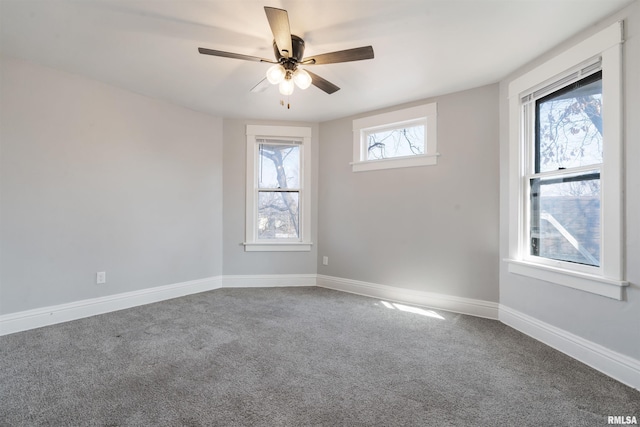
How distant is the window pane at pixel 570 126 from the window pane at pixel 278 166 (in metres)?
2.85

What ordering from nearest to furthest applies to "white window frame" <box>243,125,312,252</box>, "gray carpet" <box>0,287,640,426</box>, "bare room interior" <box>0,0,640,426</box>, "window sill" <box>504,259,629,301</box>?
"gray carpet" <box>0,287,640,426</box>
"bare room interior" <box>0,0,640,426</box>
"window sill" <box>504,259,629,301</box>
"white window frame" <box>243,125,312,252</box>

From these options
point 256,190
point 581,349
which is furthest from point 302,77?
point 581,349

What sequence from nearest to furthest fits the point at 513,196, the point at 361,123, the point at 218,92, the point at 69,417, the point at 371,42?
the point at 69,417
the point at 371,42
the point at 513,196
the point at 218,92
the point at 361,123

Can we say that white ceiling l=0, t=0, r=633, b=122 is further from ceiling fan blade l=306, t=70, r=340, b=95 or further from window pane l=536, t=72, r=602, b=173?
window pane l=536, t=72, r=602, b=173

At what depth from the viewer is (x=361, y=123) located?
387 centimetres

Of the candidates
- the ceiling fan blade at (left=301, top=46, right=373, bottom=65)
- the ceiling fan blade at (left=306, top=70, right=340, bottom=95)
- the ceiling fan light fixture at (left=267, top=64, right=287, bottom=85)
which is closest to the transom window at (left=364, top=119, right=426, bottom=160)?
the ceiling fan blade at (left=306, top=70, right=340, bottom=95)

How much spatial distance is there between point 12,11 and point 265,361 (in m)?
2.98

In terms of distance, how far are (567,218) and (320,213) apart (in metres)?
2.74

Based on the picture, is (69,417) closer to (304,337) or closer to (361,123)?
(304,337)

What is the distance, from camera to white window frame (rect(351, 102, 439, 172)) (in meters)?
3.35

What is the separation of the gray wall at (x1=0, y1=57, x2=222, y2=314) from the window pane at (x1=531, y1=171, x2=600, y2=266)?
3.77m

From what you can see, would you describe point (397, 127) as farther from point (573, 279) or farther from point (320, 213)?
point (573, 279)

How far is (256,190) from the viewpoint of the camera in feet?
13.8

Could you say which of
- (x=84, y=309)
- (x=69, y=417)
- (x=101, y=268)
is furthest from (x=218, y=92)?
(x=69, y=417)
